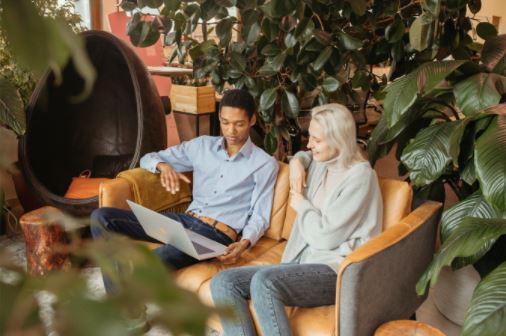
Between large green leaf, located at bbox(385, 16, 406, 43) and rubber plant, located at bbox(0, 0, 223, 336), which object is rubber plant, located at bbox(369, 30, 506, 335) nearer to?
large green leaf, located at bbox(385, 16, 406, 43)

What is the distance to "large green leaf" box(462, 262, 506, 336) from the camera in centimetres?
130

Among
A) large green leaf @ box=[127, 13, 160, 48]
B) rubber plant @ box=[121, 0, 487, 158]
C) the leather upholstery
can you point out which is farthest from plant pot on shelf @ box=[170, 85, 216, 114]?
large green leaf @ box=[127, 13, 160, 48]

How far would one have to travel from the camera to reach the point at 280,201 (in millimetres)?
2287

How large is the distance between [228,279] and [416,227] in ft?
2.37

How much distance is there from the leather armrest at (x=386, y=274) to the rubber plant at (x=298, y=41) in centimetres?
81

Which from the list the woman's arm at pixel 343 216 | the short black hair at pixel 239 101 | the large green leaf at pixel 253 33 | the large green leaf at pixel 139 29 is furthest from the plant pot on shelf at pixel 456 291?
the large green leaf at pixel 139 29

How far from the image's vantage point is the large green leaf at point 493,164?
1539 millimetres

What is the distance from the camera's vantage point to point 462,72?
6.39 feet

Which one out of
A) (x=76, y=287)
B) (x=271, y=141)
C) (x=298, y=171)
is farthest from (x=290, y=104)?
(x=76, y=287)

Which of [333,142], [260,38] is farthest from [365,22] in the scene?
[333,142]

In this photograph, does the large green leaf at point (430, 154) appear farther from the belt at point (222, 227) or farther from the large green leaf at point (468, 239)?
the belt at point (222, 227)

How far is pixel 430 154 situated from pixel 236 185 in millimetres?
870

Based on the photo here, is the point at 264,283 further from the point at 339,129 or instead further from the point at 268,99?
the point at 268,99

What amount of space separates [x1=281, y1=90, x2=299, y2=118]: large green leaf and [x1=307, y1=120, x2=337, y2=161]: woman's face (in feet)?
1.79
